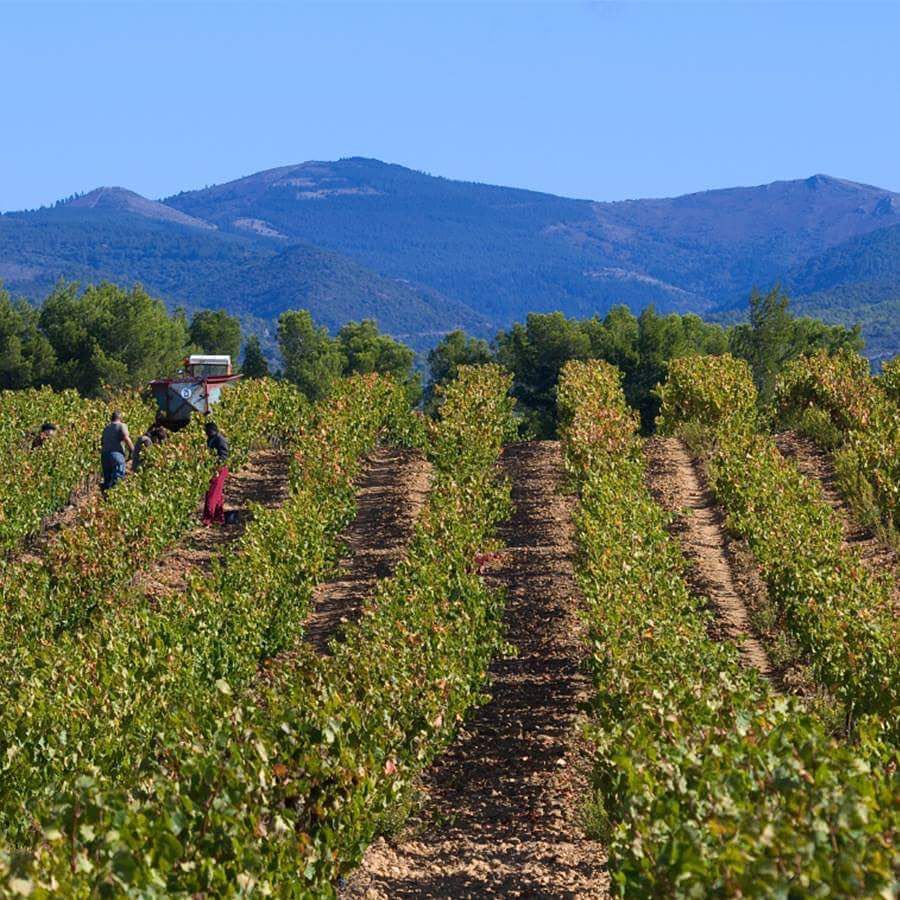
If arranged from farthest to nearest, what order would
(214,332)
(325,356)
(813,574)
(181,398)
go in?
(325,356) < (214,332) < (181,398) < (813,574)

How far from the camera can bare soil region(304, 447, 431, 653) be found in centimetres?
1652

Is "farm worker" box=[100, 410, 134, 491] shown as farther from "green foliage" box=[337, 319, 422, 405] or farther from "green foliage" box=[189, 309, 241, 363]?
"green foliage" box=[337, 319, 422, 405]

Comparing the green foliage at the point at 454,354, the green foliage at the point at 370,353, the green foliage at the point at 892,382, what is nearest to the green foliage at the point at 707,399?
the green foliage at the point at 892,382

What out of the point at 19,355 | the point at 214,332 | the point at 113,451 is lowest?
the point at 19,355

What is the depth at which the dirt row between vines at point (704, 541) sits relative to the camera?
1488 cm

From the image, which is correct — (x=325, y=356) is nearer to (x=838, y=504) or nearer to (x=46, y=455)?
(x=46, y=455)

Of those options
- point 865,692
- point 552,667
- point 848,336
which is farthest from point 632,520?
point 848,336

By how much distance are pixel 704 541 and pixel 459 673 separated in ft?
26.4

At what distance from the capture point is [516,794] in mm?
11117

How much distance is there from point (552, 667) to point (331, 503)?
622 cm

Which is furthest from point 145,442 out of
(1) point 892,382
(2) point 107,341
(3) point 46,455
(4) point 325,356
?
(4) point 325,356

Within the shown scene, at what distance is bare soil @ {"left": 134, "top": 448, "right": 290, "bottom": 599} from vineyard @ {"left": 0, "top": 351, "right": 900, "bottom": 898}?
83 millimetres

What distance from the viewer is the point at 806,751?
6.79 m

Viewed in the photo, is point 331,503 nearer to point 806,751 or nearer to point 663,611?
point 663,611
